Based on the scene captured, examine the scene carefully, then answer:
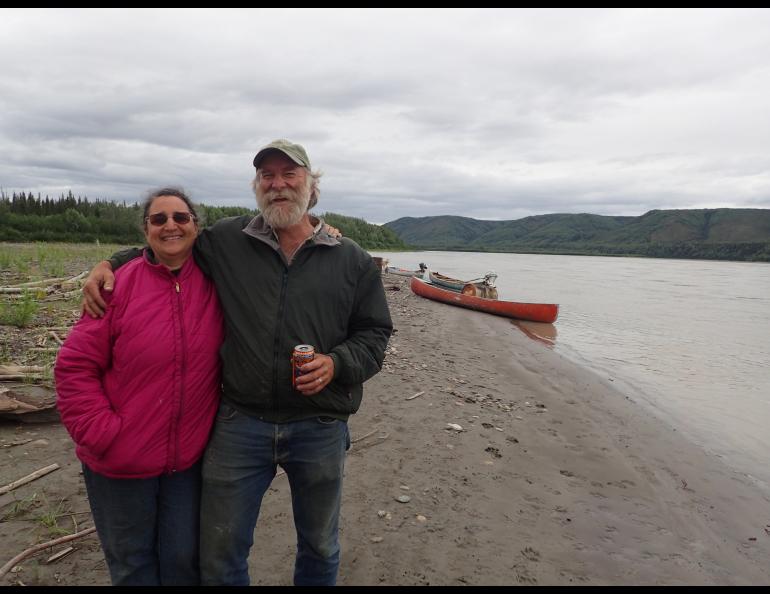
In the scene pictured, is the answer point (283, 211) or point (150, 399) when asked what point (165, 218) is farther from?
point (150, 399)

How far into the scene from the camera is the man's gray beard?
2852 mm

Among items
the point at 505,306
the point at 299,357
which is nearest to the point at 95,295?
the point at 299,357

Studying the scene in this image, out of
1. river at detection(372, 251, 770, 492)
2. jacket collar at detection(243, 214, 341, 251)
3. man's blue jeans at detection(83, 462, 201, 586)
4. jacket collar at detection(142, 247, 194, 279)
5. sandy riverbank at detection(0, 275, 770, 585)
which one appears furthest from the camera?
river at detection(372, 251, 770, 492)

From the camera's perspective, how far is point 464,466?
240 inches

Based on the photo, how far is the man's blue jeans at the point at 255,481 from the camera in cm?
269

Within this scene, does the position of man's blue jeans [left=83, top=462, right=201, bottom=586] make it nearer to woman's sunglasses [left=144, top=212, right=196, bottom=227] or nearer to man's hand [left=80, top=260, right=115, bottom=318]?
man's hand [left=80, top=260, right=115, bottom=318]

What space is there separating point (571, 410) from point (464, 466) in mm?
4012

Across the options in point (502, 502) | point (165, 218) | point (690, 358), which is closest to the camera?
point (165, 218)

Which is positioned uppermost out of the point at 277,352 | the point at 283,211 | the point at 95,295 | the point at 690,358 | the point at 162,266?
the point at 283,211

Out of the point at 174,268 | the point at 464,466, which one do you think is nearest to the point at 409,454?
the point at 464,466

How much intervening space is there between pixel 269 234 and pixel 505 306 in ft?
68.3

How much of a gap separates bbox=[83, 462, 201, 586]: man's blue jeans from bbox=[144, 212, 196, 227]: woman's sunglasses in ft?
4.59

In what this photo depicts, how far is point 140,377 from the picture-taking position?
2514 millimetres

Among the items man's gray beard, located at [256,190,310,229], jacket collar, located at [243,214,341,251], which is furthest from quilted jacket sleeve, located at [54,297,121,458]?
man's gray beard, located at [256,190,310,229]
